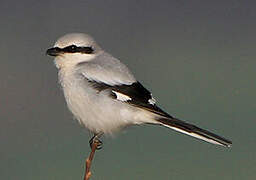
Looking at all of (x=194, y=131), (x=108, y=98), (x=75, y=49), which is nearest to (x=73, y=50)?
(x=75, y=49)

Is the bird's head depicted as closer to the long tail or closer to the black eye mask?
the black eye mask

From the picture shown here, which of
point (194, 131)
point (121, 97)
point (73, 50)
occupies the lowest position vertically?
point (194, 131)

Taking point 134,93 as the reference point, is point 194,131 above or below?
below

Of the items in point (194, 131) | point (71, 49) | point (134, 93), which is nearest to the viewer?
point (194, 131)

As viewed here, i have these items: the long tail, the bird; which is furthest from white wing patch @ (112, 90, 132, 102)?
the long tail

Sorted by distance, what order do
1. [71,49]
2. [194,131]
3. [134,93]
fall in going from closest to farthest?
[194,131] → [134,93] → [71,49]

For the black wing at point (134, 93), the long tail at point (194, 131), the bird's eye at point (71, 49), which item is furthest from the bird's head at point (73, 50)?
the long tail at point (194, 131)

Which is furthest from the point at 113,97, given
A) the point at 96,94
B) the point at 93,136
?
the point at 93,136

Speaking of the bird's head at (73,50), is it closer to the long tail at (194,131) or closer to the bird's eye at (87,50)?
the bird's eye at (87,50)

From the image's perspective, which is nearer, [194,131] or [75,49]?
[194,131]

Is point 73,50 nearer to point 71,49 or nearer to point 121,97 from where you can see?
point 71,49
